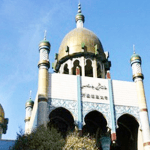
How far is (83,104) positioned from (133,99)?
3391 mm

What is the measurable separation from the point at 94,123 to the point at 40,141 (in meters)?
7.06

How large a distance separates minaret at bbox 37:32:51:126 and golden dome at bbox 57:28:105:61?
9.44 feet

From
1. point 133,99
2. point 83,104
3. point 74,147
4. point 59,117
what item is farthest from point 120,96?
point 74,147

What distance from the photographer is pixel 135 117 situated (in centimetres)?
1998

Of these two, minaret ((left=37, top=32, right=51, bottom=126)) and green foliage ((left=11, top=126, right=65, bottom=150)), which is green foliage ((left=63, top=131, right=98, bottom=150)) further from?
minaret ((left=37, top=32, right=51, bottom=126))

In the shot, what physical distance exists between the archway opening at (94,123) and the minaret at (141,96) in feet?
7.99

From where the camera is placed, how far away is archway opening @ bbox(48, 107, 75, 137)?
66.7 ft

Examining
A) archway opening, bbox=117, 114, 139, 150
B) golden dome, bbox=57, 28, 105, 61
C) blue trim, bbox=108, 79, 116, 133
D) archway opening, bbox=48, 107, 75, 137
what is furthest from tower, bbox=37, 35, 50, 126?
archway opening, bbox=117, 114, 139, 150

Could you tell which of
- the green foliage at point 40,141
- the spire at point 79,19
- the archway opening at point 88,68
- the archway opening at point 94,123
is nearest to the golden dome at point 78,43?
the archway opening at point 88,68

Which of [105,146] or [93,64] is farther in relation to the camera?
[93,64]

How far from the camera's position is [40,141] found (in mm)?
15125

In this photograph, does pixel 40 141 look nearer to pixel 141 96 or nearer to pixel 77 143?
pixel 77 143

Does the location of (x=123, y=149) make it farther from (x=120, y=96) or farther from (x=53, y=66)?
(x=53, y=66)

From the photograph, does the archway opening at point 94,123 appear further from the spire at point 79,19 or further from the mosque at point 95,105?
the spire at point 79,19
